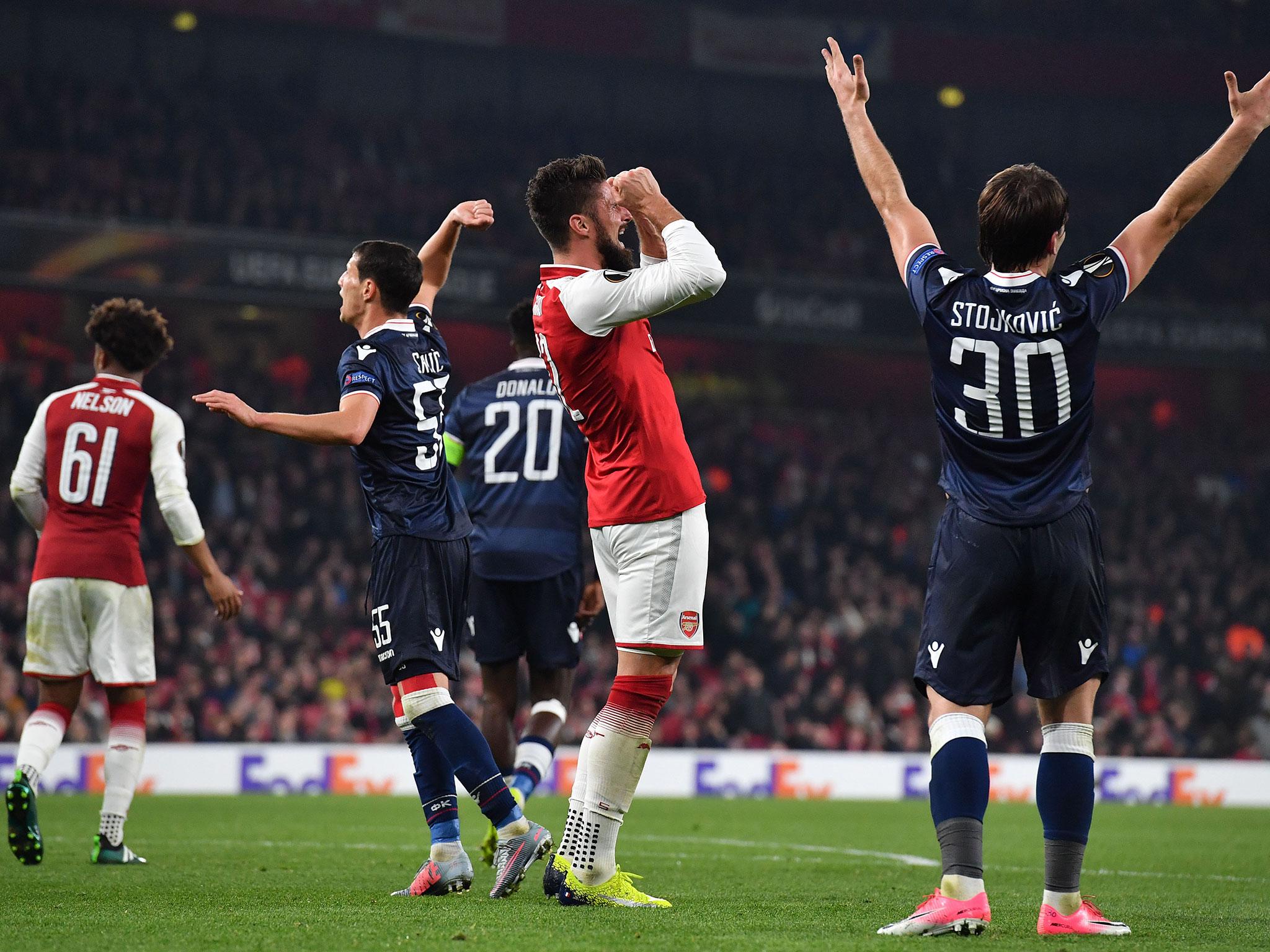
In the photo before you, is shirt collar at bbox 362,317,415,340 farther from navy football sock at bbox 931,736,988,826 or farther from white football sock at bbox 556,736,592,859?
navy football sock at bbox 931,736,988,826

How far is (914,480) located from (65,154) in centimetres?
1432

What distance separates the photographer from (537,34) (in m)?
25.1

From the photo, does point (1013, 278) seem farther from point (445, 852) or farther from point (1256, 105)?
point (445, 852)

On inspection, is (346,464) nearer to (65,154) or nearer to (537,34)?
(65,154)

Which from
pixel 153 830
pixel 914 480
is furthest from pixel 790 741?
pixel 153 830

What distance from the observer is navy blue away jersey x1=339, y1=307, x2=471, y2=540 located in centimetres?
531

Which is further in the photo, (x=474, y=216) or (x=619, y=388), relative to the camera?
(x=474, y=216)

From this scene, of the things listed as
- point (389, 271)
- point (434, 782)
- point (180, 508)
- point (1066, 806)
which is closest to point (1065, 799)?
point (1066, 806)

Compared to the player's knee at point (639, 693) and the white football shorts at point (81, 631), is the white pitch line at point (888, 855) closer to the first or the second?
the player's knee at point (639, 693)

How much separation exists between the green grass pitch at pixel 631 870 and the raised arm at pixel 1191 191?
1.98 meters

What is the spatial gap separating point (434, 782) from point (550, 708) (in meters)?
1.70

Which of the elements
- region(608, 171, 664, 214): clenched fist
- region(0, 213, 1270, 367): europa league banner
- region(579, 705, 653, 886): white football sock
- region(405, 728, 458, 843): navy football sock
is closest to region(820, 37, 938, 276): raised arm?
region(608, 171, 664, 214): clenched fist

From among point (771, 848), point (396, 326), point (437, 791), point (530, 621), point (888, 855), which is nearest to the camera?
point (437, 791)

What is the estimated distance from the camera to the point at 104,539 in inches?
256
